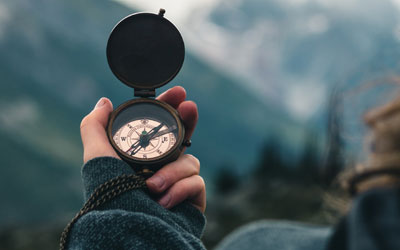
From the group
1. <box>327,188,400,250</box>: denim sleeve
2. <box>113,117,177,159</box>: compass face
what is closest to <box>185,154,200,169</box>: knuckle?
<box>113,117,177,159</box>: compass face

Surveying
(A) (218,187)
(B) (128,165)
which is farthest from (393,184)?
(A) (218,187)

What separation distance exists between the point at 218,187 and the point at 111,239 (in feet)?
40.9

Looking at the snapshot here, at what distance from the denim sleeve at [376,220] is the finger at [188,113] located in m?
1.39

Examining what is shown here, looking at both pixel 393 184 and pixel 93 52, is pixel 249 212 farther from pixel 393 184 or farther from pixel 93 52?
pixel 93 52

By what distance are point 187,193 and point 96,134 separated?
0.55 m

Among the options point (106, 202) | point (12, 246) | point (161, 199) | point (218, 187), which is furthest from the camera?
Result: point (218, 187)

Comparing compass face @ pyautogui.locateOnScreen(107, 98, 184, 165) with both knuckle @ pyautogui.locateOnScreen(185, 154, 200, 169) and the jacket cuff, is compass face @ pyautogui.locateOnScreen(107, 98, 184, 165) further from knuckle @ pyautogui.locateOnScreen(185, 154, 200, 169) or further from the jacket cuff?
the jacket cuff

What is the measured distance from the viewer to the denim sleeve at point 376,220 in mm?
1121

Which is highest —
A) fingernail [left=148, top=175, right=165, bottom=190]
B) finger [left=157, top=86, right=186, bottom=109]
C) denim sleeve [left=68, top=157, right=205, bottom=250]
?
finger [left=157, top=86, right=186, bottom=109]

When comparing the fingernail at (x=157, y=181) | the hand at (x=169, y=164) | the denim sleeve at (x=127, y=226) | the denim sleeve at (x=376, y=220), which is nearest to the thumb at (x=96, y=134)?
the hand at (x=169, y=164)

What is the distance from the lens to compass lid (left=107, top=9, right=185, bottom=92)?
102 inches

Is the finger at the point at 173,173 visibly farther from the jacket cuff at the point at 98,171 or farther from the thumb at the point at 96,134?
the thumb at the point at 96,134

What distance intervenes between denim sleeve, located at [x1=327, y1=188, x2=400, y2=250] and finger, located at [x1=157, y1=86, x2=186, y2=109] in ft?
4.95

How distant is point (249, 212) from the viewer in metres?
11.6
